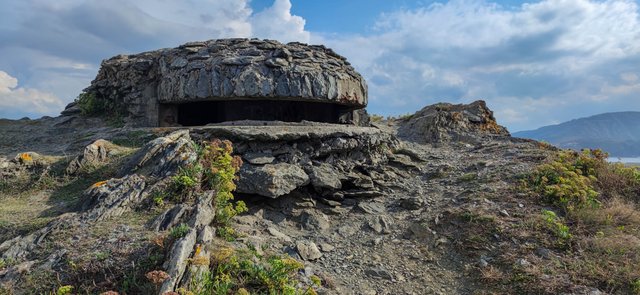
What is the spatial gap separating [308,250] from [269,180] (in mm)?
1942

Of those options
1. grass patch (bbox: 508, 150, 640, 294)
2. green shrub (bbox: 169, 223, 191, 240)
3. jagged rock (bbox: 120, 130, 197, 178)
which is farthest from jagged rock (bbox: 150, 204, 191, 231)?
grass patch (bbox: 508, 150, 640, 294)

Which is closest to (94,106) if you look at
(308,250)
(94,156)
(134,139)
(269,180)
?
(134,139)

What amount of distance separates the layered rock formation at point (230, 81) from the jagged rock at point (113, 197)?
418 cm

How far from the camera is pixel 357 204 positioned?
8328 millimetres

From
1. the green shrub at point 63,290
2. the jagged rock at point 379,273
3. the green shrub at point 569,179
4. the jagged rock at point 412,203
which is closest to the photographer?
the green shrub at point 63,290

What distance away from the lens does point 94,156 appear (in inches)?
309

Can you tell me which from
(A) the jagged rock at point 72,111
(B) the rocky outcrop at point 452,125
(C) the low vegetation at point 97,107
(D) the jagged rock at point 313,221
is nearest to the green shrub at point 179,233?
(D) the jagged rock at point 313,221

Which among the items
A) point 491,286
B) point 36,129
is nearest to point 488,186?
point 491,286

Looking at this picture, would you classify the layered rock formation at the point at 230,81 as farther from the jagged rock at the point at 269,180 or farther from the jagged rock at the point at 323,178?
the jagged rock at the point at 269,180

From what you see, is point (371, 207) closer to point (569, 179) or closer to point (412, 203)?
point (412, 203)

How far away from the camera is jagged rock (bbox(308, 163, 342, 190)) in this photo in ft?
27.0

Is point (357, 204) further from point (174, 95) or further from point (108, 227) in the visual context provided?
point (174, 95)

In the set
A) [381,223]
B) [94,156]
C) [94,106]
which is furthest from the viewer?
[94,106]

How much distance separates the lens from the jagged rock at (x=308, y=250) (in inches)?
230
